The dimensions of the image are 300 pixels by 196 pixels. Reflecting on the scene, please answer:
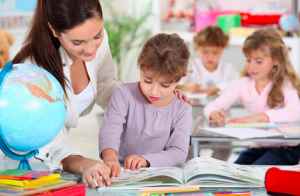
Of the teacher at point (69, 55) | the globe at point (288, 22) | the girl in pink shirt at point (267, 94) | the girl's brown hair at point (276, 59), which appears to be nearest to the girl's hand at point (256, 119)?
the girl in pink shirt at point (267, 94)

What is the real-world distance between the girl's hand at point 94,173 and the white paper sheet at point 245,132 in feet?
2.45

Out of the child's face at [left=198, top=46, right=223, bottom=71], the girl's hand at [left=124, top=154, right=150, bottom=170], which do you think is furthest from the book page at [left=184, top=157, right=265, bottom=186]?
the child's face at [left=198, top=46, right=223, bottom=71]

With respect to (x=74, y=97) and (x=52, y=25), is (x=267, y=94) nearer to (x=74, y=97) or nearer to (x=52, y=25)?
(x=74, y=97)

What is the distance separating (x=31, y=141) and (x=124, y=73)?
4658mm

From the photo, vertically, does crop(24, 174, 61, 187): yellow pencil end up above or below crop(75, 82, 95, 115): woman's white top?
above

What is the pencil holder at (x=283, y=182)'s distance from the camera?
915mm

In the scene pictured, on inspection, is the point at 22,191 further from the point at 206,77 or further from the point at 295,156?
the point at 206,77

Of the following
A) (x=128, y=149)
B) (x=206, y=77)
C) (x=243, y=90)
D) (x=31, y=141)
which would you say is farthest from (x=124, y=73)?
(x=31, y=141)

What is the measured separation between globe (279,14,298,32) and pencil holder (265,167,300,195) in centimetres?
340

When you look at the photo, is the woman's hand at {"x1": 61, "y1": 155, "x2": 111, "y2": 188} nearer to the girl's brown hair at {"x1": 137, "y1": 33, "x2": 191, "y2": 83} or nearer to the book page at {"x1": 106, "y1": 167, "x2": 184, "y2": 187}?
the book page at {"x1": 106, "y1": 167, "x2": 184, "y2": 187}

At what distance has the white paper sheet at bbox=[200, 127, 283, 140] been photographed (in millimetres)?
1581

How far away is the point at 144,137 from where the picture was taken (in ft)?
4.51

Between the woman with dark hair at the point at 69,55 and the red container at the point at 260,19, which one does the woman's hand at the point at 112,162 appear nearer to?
the woman with dark hair at the point at 69,55

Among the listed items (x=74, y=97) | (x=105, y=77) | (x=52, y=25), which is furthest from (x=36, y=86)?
(x=105, y=77)
